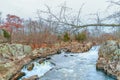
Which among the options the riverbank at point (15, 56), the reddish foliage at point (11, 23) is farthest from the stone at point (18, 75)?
the reddish foliage at point (11, 23)

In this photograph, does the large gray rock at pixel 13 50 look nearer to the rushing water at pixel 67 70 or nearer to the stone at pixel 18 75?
the rushing water at pixel 67 70

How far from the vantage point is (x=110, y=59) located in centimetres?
1880

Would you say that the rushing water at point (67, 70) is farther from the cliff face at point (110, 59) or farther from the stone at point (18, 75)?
the cliff face at point (110, 59)

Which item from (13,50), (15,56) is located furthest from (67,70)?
(13,50)

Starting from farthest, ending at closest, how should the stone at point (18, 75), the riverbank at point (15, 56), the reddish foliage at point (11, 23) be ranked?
the reddish foliage at point (11, 23), the riverbank at point (15, 56), the stone at point (18, 75)

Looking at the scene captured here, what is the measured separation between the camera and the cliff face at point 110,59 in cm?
1673

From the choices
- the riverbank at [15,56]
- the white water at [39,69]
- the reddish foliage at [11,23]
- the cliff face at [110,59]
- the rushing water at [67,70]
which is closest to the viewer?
the rushing water at [67,70]

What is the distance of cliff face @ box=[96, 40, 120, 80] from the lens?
16734 mm

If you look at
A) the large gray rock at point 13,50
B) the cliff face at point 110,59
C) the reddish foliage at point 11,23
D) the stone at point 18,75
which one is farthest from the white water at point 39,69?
the reddish foliage at point 11,23

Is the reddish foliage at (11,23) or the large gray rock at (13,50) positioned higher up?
the reddish foliage at (11,23)

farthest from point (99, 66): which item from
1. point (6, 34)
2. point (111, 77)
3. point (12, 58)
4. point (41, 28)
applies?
point (41, 28)

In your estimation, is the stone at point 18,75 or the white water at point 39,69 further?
the white water at point 39,69

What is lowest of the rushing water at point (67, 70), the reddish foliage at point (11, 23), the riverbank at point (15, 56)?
the rushing water at point (67, 70)

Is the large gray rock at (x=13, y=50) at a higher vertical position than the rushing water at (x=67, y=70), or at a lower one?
higher
